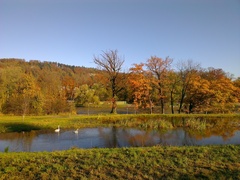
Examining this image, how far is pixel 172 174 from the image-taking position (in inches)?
319

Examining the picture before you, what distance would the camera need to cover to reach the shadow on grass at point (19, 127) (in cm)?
2161

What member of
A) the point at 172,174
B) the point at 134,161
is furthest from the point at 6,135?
the point at 172,174

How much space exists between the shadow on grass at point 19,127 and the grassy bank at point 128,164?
1211cm

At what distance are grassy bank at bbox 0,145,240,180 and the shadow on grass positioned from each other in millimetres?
12112

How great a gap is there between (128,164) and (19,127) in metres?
16.4

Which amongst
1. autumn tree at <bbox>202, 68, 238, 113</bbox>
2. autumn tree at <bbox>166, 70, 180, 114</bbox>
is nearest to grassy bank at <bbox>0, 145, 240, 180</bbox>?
autumn tree at <bbox>202, 68, 238, 113</bbox>

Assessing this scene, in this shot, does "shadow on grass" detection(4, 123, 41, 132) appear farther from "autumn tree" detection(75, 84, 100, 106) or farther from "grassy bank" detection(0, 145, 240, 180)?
"autumn tree" detection(75, 84, 100, 106)

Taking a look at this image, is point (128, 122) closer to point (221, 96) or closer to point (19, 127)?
point (19, 127)

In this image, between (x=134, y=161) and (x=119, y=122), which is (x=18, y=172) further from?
(x=119, y=122)

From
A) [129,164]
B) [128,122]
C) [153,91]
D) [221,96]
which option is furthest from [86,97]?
[129,164]

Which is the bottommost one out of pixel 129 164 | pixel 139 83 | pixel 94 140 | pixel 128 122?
pixel 94 140

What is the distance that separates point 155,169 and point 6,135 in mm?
15065

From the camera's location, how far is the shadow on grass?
21606 mm

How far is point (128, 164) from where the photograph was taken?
29.1 feet
